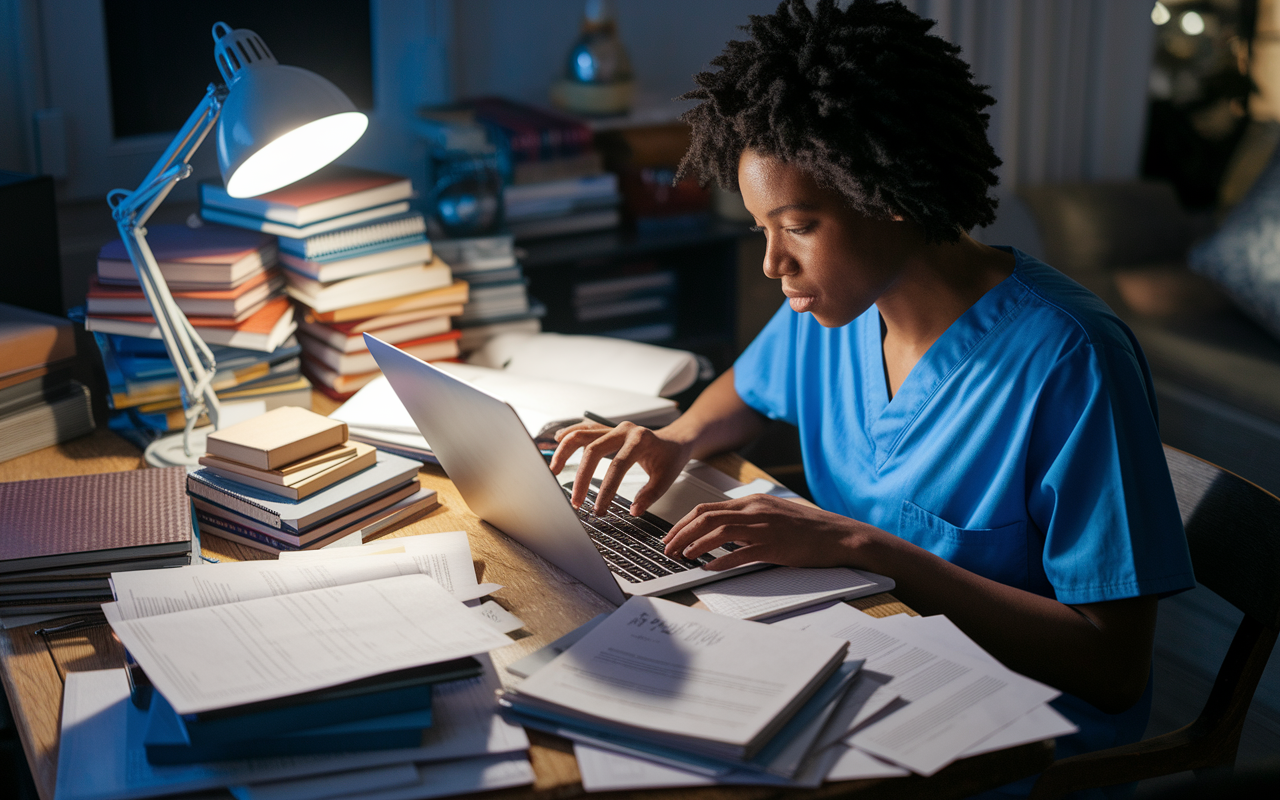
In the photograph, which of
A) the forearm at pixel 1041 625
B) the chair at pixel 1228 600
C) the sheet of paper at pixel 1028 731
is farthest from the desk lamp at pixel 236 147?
the chair at pixel 1228 600

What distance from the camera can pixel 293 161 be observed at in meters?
1.33

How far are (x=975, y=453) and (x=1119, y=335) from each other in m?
0.19

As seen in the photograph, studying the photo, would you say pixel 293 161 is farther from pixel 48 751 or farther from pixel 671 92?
pixel 671 92

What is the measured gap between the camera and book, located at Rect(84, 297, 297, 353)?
1489mm

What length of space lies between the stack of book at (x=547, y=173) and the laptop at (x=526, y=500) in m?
1.00

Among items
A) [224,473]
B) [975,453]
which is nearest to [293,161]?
[224,473]

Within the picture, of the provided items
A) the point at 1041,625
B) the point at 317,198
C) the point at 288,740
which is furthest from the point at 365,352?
the point at 1041,625

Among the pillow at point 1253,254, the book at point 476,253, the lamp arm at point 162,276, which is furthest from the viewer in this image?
the pillow at point 1253,254

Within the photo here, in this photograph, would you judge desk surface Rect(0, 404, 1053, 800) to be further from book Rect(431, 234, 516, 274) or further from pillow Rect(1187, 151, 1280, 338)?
pillow Rect(1187, 151, 1280, 338)

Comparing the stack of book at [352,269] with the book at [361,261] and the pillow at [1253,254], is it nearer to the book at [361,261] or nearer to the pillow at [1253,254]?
the book at [361,261]

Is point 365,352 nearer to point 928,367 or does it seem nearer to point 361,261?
point 361,261

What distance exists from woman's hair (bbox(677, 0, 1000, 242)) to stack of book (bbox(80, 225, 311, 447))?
0.78 meters

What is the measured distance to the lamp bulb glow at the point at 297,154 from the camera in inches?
50.0

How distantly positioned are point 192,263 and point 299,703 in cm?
92
